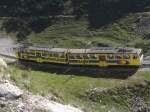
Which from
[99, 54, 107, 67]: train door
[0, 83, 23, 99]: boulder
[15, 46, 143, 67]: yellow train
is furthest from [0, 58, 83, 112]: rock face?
[99, 54, 107, 67]: train door

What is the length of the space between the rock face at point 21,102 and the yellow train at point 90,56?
44.9 m

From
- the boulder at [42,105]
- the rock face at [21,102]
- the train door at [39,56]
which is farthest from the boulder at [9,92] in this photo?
the train door at [39,56]

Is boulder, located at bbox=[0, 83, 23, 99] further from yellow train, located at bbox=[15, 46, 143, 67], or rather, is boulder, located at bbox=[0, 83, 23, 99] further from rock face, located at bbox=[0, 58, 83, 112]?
yellow train, located at bbox=[15, 46, 143, 67]

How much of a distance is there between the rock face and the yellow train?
44.9 meters

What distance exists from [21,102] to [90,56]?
48.3 metres

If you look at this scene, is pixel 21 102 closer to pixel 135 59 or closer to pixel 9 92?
pixel 9 92

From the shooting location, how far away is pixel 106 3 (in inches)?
4926

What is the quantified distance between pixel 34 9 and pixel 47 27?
385 inches

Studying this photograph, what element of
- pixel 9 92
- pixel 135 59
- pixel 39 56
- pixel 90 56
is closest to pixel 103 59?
pixel 90 56

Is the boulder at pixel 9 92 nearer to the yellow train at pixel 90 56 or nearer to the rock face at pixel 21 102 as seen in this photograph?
the rock face at pixel 21 102

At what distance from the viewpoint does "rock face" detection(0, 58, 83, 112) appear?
19078 millimetres

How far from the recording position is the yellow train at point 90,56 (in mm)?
64875

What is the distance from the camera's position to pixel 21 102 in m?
19.7

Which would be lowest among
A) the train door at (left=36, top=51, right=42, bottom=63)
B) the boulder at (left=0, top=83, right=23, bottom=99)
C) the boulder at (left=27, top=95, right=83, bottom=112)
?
the train door at (left=36, top=51, right=42, bottom=63)
